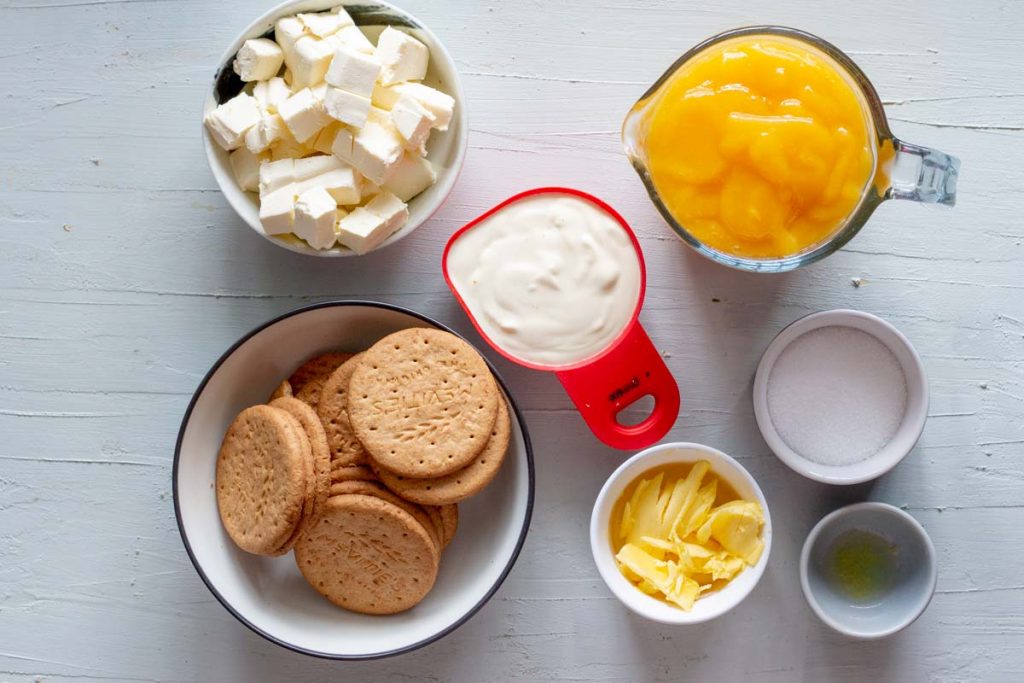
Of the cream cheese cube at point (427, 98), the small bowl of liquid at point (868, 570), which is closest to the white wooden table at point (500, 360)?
the small bowl of liquid at point (868, 570)

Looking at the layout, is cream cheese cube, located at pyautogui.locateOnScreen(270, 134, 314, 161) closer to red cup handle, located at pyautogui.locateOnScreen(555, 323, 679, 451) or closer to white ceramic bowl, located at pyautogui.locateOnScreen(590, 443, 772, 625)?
red cup handle, located at pyautogui.locateOnScreen(555, 323, 679, 451)

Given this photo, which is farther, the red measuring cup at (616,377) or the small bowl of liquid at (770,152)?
the red measuring cup at (616,377)

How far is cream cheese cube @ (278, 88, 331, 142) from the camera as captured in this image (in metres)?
1.09

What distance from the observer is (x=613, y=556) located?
4.04 feet

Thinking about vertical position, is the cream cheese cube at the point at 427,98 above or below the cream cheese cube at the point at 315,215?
above

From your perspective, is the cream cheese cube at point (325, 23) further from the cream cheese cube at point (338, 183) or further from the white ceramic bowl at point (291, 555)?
the white ceramic bowl at point (291, 555)

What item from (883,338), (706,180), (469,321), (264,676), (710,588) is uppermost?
(706,180)

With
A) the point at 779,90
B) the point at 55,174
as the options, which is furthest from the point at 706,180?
the point at 55,174

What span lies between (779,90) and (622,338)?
337mm

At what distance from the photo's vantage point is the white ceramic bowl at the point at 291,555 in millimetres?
1183

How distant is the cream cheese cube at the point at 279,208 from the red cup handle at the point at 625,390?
1.24 feet

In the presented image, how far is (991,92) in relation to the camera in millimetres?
1290

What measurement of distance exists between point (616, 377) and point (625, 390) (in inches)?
0.9

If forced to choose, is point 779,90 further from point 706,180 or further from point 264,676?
point 264,676
